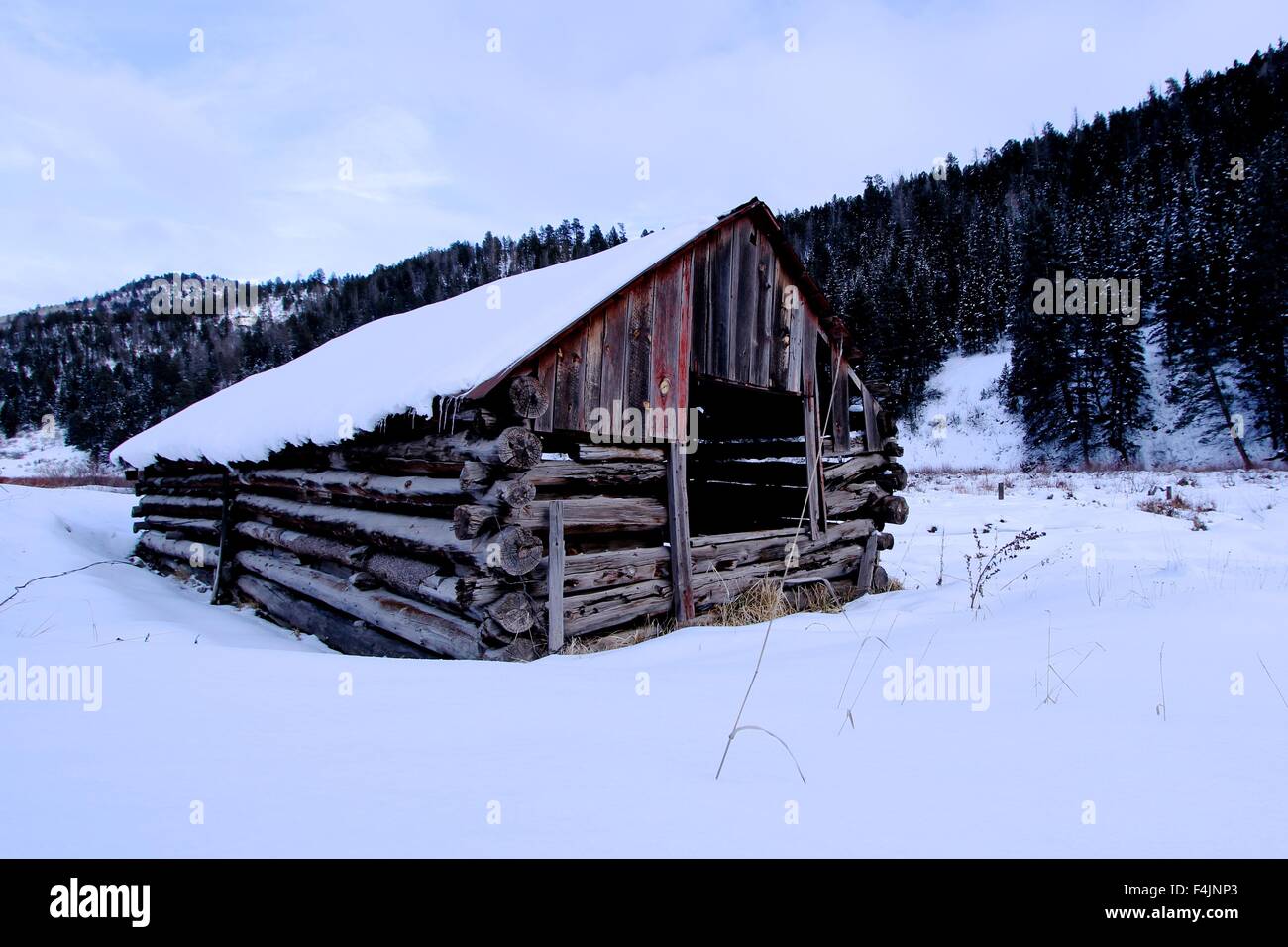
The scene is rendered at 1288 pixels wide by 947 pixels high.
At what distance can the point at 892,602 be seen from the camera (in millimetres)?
7008

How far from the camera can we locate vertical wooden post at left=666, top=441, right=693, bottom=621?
6.45m

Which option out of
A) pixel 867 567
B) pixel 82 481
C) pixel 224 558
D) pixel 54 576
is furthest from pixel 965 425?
pixel 82 481

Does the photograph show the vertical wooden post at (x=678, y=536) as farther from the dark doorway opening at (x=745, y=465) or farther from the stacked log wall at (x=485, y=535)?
the dark doorway opening at (x=745, y=465)

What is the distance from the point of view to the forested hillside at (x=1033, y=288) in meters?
35.1

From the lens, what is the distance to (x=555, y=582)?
541 cm

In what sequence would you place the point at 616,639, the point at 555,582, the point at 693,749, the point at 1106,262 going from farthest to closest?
the point at 1106,262, the point at 616,639, the point at 555,582, the point at 693,749

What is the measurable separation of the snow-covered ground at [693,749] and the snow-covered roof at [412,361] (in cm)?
240

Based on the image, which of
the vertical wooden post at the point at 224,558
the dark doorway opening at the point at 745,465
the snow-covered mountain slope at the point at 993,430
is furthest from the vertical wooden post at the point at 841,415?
the snow-covered mountain slope at the point at 993,430

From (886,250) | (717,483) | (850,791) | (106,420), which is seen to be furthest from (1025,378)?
(106,420)

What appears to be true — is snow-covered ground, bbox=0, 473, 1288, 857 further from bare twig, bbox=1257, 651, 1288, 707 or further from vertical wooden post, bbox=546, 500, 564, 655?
vertical wooden post, bbox=546, 500, 564, 655

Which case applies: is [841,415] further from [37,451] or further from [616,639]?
[37,451]

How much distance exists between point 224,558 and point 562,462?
23.3ft
